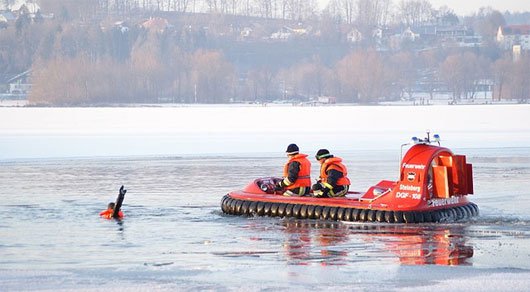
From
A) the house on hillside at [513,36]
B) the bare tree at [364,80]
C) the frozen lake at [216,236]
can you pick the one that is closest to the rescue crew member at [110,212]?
the frozen lake at [216,236]

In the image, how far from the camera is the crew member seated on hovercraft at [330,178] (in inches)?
588

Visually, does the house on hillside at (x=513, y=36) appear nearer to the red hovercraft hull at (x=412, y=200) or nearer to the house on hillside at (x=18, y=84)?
the house on hillside at (x=18, y=84)

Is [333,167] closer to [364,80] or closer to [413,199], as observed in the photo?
[413,199]

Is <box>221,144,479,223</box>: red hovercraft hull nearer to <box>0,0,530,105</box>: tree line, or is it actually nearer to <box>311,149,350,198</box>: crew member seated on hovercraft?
<box>311,149,350,198</box>: crew member seated on hovercraft

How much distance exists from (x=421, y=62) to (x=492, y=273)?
140421 mm

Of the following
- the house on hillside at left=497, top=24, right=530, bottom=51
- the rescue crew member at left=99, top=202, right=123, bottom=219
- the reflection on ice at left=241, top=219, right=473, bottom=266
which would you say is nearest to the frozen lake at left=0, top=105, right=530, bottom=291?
the reflection on ice at left=241, top=219, right=473, bottom=266

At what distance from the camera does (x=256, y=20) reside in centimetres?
19975

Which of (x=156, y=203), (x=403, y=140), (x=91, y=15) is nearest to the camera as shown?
(x=156, y=203)

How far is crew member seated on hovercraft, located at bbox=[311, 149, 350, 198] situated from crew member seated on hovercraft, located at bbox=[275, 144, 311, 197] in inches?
14.9

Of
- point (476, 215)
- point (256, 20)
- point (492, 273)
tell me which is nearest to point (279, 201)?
point (476, 215)

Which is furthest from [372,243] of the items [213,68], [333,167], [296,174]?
[213,68]

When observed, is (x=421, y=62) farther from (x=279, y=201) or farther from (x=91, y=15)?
(x=279, y=201)

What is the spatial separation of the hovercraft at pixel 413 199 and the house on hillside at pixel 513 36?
161m

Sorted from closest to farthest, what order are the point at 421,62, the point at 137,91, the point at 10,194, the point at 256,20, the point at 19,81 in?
the point at 10,194 → the point at 137,91 → the point at 19,81 → the point at 421,62 → the point at 256,20
